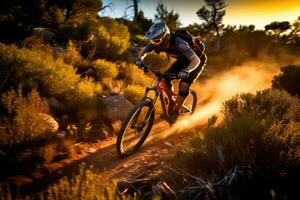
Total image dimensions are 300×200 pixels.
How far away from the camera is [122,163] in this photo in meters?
5.42

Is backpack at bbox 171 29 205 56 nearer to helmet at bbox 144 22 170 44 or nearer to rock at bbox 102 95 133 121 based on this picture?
helmet at bbox 144 22 170 44

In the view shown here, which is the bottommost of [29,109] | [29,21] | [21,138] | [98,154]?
[98,154]

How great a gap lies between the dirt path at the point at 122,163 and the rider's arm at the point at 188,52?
156 cm

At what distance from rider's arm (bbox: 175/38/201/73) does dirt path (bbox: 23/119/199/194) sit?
1.56 m

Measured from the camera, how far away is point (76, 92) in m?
7.52

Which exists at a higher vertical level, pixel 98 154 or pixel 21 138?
pixel 21 138

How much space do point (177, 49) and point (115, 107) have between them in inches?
105

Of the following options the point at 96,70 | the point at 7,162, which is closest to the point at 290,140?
Answer: the point at 7,162

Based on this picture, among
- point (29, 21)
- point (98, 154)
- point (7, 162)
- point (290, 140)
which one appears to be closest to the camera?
point (290, 140)

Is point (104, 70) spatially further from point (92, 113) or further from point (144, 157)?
point (144, 157)

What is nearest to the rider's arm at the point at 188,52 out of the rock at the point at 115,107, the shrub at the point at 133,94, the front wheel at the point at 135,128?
the front wheel at the point at 135,128

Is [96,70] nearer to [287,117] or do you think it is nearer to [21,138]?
[21,138]

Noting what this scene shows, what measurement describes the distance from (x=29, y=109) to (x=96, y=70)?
490 centimetres

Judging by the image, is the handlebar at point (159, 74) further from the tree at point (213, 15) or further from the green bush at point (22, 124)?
the tree at point (213, 15)
